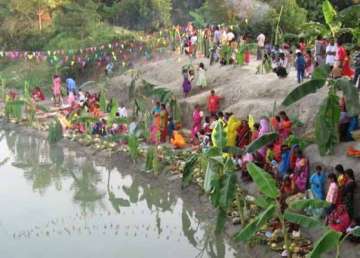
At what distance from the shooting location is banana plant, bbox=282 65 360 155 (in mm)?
11398

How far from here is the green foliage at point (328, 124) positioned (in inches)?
451

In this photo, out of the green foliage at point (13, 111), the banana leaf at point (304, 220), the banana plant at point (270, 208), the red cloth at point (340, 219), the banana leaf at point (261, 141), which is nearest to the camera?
the banana leaf at point (304, 220)

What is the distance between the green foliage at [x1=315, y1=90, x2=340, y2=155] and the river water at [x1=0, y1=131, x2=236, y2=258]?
9.12 feet

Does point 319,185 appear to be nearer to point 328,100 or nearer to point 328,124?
point 328,124

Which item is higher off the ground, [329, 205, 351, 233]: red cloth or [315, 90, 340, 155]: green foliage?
[315, 90, 340, 155]: green foliage

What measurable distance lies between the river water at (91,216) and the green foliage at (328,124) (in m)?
2.78

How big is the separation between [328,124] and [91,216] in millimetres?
5849

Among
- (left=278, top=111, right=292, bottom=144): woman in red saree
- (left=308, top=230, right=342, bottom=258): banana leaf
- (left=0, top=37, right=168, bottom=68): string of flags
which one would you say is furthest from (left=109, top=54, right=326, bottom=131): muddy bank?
(left=308, top=230, right=342, bottom=258): banana leaf

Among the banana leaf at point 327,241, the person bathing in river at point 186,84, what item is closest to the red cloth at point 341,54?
the person bathing in river at point 186,84

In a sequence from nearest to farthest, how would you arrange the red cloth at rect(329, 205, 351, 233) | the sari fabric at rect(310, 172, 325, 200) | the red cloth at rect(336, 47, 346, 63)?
the red cloth at rect(329, 205, 351, 233) → the sari fabric at rect(310, 172, 325, 200) → the red cloth at rect(336, 47, 346, 63)

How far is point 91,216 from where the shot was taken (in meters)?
14.0

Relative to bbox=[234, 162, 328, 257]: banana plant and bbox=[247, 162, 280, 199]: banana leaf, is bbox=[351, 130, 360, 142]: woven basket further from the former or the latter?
bbox=[247, 162, 280, 199]: banana leaf

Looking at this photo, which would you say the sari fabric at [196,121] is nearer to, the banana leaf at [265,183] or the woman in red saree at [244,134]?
the woman in red saree at [244,134]

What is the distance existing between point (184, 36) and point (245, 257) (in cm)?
1607
